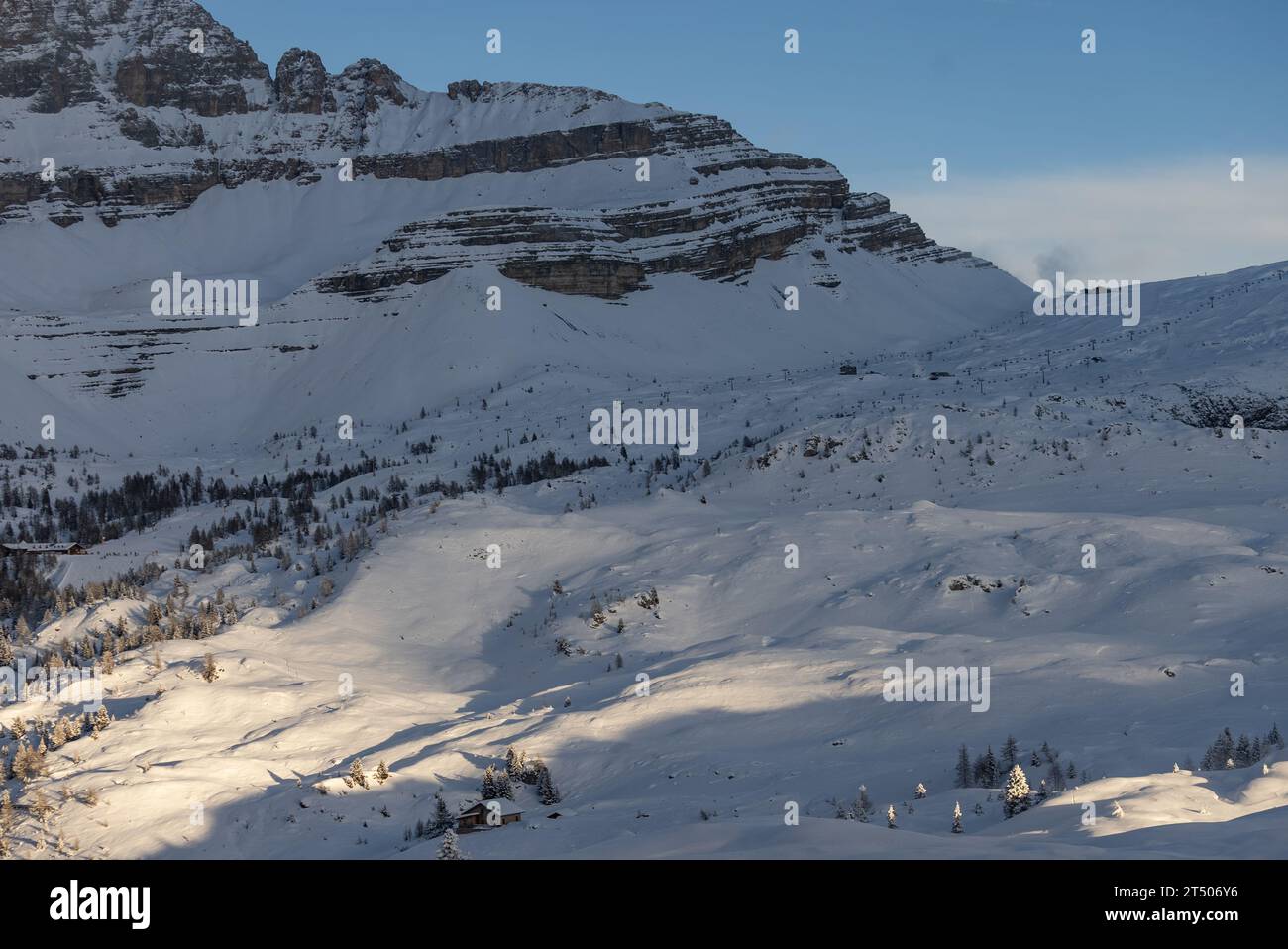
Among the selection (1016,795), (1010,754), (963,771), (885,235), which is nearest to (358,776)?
(963,771)

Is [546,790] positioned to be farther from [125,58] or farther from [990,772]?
[125,58]

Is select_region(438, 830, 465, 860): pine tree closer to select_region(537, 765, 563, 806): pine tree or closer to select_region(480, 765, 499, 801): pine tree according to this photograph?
select_region(537, 765, 563, 806): pine tree

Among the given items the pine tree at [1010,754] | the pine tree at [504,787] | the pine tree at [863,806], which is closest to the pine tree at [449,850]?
the pine tree at [863,806]

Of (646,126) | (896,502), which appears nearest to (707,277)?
(646,126)

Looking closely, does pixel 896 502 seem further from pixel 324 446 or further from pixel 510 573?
pixel 324 446

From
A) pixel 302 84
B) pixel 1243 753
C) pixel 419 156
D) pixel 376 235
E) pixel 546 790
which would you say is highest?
pixel 302 84

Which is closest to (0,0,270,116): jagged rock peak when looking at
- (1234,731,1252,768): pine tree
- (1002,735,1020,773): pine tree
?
(1002,735,1020,773): pine tree
